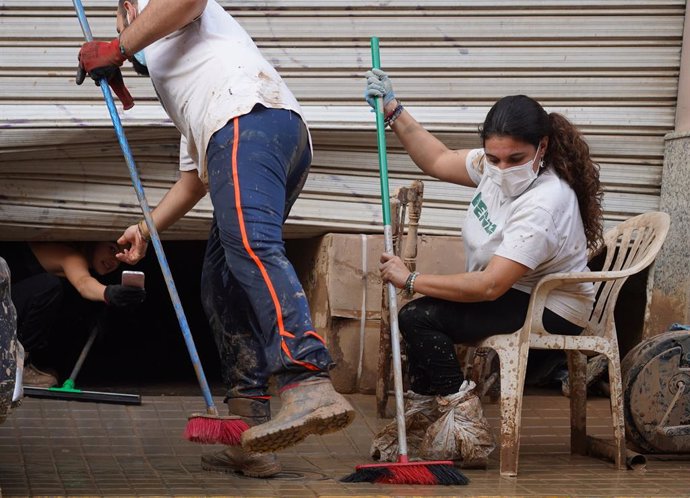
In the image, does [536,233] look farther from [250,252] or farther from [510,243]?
[250,252]

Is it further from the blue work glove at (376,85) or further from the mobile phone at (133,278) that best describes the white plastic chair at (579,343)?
the mobile phone at (133,278)

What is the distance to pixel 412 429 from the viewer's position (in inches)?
185

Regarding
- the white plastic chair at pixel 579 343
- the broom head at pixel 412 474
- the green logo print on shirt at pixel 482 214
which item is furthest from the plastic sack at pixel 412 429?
the green logo print on shirt at pixel 482 214

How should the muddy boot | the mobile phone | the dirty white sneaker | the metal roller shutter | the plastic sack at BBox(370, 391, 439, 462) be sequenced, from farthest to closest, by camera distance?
the dirty white sneaker < the metal roller shutter < the mobile phone < the plastic sack at BBox(370, 391, 439, 462) < the muddy boot

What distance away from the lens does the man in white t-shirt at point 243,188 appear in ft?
12.1

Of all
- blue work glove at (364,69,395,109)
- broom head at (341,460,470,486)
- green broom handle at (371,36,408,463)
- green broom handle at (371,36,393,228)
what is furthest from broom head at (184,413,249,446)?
blue work glove at (364,69,395,109)

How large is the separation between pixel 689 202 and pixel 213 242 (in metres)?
2.81

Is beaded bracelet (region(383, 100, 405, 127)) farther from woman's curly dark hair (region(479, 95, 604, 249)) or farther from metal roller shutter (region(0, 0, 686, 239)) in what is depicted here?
metal roller shutter (region(0, 0, 686, 239))

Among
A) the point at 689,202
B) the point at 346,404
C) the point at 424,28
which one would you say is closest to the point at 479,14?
the point at 424,28

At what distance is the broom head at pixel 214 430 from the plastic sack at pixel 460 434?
778 mm

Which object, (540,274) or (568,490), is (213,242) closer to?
(540,274)

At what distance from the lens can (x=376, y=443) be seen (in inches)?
185

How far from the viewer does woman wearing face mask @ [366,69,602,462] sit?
4367 mm

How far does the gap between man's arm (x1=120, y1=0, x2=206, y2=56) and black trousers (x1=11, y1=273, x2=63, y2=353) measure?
2.63 metres
